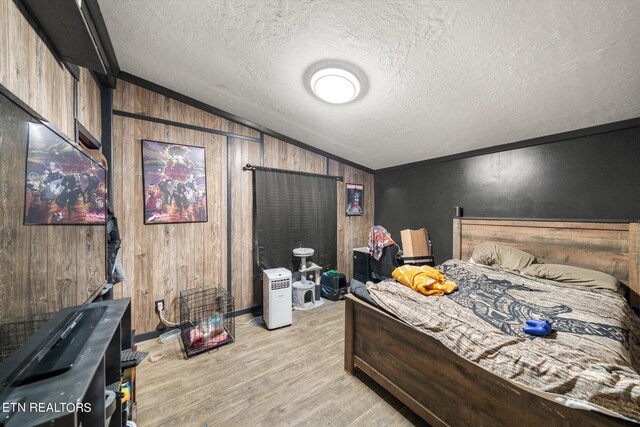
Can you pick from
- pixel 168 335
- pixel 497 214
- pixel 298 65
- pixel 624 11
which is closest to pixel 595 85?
pixel 624 11

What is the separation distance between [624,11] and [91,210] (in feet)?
10.4

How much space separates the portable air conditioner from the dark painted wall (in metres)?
2.32

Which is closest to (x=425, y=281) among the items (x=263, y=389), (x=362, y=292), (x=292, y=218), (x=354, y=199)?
(x=362, y=292)

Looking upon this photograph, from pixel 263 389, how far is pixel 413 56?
9.34ft

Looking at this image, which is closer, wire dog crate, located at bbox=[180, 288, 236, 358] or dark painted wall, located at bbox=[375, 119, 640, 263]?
dark painted wall, located at bbox=[375, 119, 640, 263]

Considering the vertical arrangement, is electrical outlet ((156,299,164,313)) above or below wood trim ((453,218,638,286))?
below

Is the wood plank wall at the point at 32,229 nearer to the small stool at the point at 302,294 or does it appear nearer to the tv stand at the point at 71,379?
the tv stand at the point at 71,379

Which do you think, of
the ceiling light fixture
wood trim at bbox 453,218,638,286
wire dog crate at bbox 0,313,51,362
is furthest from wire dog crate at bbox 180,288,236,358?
wood trim at bbox 453,218,638,286

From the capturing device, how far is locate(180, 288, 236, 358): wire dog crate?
2350 mm

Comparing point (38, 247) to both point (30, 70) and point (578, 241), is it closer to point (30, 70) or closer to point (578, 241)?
point (30, 70)

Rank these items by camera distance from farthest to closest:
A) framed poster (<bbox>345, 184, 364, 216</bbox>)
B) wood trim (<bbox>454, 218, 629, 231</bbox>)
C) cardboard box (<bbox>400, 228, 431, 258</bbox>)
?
1. framed poster (<bbox>345, 184, 364, 216</bbox>)
2. cardboard box (<bbox>400, 228, 431, 258</bbox>)
3. wood trim (<bbox>454, 218, 629, 231</bbox>)

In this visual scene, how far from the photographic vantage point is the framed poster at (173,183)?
98.5 inches

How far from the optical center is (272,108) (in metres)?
2.72

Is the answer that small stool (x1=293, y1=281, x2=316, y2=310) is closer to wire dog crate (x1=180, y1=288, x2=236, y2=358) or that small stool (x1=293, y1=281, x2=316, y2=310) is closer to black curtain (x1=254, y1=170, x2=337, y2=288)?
black curtain (x1=254, y1=170, x2=337, y2=288)
